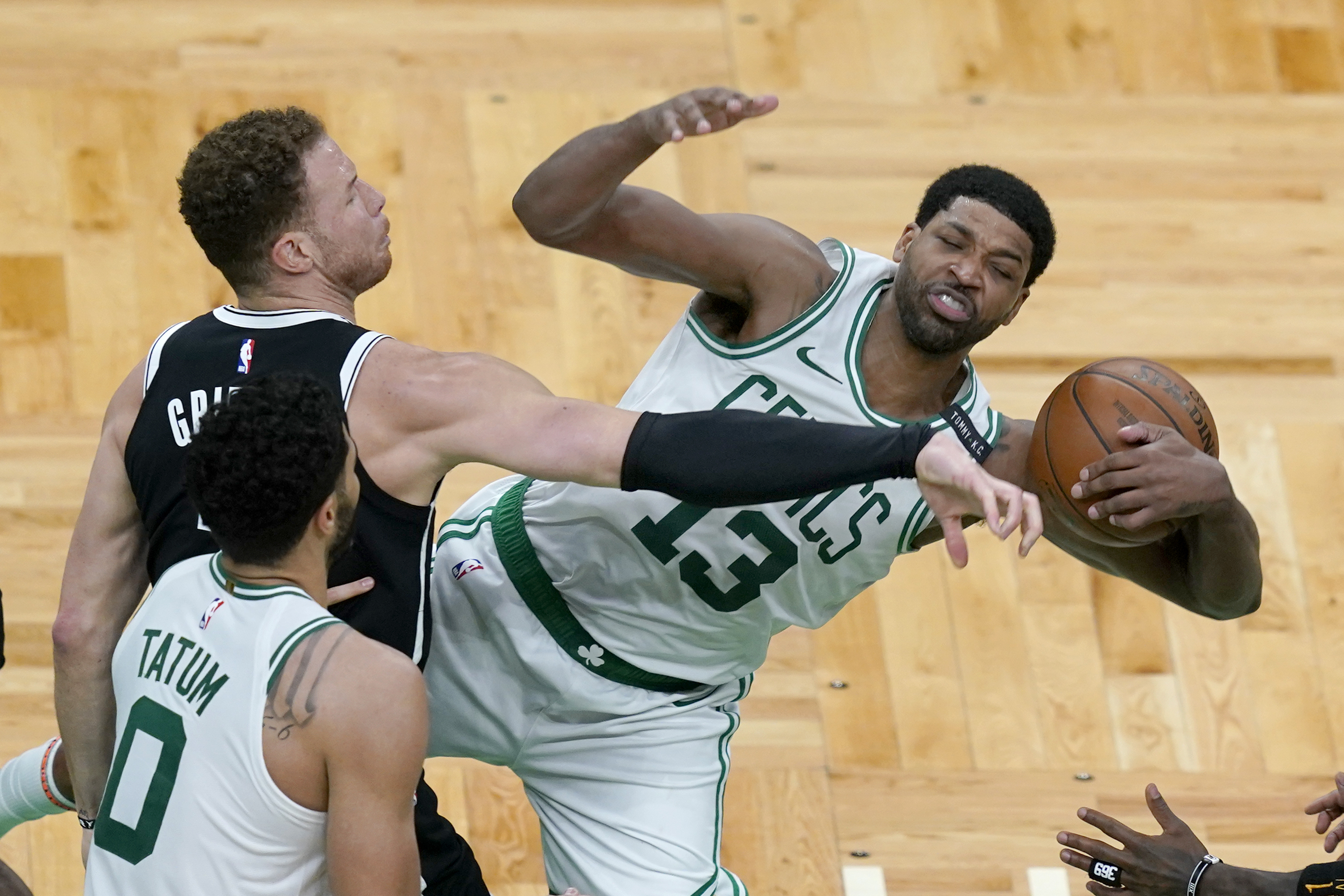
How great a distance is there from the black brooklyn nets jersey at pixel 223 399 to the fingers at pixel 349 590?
17 mm

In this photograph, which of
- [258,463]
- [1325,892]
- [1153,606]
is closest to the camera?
[258,463]

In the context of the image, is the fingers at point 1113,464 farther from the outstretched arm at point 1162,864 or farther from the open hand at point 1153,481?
the outstretched arm at point 1162,864

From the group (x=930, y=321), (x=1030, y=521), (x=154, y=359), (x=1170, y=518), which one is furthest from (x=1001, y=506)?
(x=154, y=359)

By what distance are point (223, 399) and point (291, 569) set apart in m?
0.40

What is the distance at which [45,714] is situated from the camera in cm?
507

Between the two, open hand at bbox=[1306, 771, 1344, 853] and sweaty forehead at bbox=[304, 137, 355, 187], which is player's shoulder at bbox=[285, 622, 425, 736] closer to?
sweaty forehead at bbox=[304, 137, 355, 187]

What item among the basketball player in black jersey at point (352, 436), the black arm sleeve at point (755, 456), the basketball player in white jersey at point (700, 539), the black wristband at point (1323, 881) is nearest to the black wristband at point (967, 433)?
the basketball player in white jersey at point (700, 539)

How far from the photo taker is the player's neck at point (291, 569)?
2959 mm

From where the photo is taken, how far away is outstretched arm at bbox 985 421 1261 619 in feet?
11.5

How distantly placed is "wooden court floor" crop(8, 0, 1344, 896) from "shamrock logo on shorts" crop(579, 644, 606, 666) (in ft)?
3.61

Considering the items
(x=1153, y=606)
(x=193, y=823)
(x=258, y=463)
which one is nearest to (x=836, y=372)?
(x=258, y=463)

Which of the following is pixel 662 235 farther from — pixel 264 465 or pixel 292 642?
pixel 292 642

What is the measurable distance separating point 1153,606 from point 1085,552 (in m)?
1.87

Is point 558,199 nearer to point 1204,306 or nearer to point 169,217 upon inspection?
point 169,217
